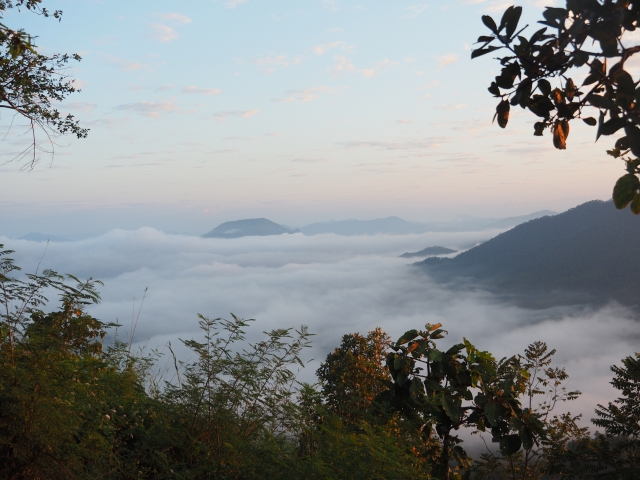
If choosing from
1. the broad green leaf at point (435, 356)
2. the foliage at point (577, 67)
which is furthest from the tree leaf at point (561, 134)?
the broad green leaf at point (435, 356)

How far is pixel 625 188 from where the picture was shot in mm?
1577

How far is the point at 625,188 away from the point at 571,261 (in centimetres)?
17812

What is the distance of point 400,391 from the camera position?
392 centimetres

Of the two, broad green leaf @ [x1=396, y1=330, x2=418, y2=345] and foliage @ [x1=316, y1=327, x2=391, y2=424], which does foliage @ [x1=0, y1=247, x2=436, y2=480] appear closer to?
broad green leaf @ [x1=396, y1=330, x2=418, y2=345]

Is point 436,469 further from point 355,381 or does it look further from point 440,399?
point 355,381

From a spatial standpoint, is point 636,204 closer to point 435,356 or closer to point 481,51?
point 481,51

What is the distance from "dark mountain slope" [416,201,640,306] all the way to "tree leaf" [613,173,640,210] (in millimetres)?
158942

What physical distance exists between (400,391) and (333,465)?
4.07 feet

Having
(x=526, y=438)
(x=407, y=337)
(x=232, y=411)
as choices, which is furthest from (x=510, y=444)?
(x=232, y=411)

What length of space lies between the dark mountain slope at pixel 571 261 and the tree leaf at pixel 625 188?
15894 cm

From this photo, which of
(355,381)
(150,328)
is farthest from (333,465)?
(150,328)

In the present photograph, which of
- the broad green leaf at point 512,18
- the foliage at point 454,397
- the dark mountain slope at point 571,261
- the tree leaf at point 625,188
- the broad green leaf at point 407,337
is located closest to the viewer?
the tree leaf at point 625,188

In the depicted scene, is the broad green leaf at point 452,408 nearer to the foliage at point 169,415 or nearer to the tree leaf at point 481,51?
the foliage at point 169,415

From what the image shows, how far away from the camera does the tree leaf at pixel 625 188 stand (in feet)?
5.14
